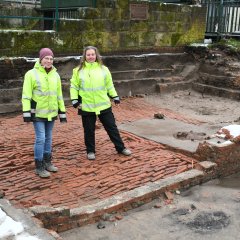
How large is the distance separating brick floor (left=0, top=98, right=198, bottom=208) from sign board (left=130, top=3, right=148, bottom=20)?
417 cm

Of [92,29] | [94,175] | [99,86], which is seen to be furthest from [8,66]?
[94,175]

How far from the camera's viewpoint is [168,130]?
747cm

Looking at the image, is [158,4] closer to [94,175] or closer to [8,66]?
[8,66]

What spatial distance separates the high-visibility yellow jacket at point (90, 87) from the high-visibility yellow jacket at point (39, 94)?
578 millimetres

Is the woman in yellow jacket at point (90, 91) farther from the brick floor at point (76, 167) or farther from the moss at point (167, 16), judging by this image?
the moss at point (167, 16)

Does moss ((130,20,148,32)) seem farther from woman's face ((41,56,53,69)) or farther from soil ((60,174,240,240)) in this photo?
soil ((60,174,240,240))

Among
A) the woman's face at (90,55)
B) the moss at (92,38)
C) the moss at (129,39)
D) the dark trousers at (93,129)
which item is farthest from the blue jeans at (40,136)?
the moss at (129,39)

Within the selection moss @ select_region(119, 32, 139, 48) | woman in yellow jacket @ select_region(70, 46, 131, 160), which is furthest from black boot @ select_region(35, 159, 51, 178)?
moss @ select_region(119, 32, 139, 48)

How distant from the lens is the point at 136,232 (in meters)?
4.29

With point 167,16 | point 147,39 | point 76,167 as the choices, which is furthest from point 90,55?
point 167,16

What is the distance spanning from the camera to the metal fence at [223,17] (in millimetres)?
12823

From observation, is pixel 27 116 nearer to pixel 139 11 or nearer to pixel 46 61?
pixel 46 61

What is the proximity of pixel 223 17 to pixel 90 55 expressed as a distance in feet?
28.6

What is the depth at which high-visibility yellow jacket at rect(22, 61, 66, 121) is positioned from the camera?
5.04 metres
